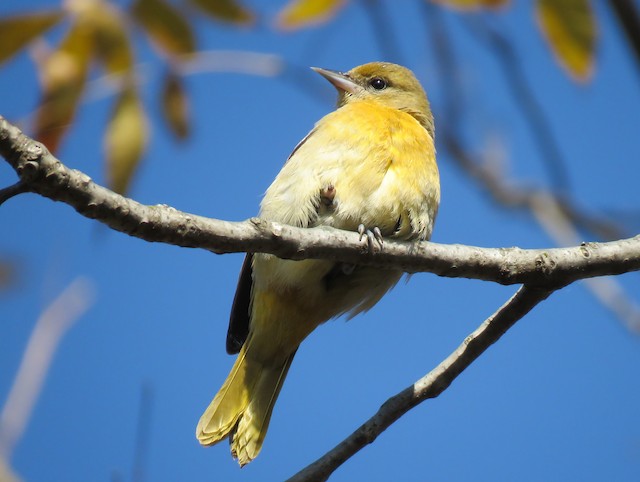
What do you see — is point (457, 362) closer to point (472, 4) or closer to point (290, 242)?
point (290, 242)

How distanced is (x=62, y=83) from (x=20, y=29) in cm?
26

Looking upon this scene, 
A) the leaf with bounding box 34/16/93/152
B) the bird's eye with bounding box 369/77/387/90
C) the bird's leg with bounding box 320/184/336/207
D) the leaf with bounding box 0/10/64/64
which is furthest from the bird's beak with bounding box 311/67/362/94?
the leaf with bounding box 0/10/64/64

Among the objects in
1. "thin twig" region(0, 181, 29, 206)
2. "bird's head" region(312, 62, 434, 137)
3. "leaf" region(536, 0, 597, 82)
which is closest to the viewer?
"thin twig" region(0, 181, 29, 206)

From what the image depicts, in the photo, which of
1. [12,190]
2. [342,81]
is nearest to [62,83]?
[12,190]

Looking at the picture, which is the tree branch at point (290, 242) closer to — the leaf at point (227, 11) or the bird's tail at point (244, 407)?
the leaf at point (227, 11)

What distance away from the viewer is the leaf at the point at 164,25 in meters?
3.24

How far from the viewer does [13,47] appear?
3.03m

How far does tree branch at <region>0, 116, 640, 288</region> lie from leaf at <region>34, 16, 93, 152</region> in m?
0.51

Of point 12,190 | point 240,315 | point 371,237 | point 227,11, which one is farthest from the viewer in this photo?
point 240,315

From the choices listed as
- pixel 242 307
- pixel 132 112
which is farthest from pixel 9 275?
pixel 132 112

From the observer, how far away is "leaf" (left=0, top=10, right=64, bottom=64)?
3.03m

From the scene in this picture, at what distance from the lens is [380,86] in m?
5.91

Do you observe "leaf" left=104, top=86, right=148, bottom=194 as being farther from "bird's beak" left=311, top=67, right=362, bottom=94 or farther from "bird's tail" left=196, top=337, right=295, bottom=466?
"bird's beak" left=311, top=67, right=362, bottom=94

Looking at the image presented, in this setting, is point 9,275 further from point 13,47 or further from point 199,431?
point 13,47
